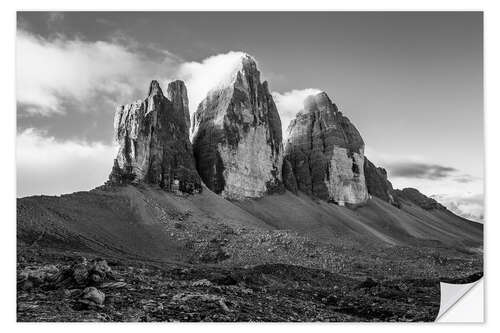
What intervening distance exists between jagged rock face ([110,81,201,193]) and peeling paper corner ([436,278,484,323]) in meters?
26.9

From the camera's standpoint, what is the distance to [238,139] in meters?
46.2

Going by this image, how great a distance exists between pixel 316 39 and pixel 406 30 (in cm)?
273

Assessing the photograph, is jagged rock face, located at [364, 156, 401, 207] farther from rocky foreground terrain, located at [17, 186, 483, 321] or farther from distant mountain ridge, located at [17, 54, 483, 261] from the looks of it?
rocky foreground terrain, located at [17, 186, 483, 321]

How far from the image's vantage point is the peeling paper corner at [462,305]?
11414mm

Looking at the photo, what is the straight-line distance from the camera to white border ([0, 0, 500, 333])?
10.8 m

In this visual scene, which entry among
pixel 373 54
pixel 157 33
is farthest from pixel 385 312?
pixel 157 33

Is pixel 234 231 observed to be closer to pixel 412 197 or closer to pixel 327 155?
pixel 327 155

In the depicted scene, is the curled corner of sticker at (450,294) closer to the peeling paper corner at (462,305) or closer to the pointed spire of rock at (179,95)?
the peeling paper corner at (462,305)

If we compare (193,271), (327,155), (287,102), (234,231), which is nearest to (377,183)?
(327,155)

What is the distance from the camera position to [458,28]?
44.4 feet

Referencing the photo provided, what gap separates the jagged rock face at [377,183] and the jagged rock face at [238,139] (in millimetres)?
19969

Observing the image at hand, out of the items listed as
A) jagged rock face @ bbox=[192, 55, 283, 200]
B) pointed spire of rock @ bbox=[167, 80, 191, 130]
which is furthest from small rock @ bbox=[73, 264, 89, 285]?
jagged rock face @ bbox=[192, 55, 283, 200]

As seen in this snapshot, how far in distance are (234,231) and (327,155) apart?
32.8m
